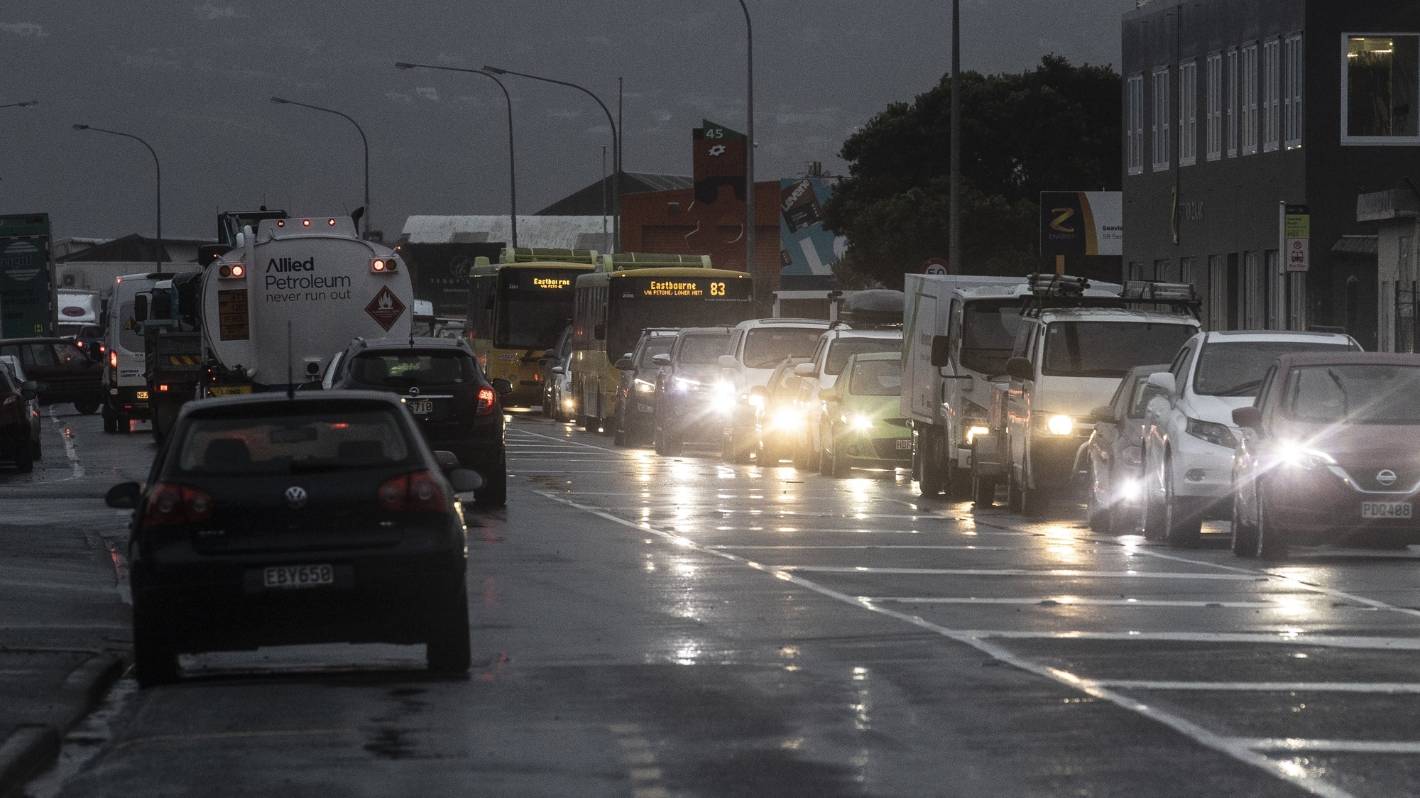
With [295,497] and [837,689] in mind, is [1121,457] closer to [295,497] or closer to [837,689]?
[837,689]

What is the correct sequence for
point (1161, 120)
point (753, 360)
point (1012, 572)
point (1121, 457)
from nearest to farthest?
point (1012, 572)
point (1121, 457)
point (753, 360)
point (1161, 120)

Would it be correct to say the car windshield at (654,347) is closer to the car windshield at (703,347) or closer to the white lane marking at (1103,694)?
the car windshield at (703,347)

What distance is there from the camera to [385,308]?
3425 cm

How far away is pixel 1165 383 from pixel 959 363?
20.4 ft

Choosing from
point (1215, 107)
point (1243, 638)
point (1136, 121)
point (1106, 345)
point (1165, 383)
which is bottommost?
point (1243, 638)

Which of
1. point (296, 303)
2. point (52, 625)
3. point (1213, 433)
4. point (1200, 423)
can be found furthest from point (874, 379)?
point (52, 625)

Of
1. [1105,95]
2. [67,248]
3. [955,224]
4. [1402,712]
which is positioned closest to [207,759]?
[1402,712]

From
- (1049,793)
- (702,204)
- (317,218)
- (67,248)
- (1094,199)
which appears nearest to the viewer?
(1049,793)

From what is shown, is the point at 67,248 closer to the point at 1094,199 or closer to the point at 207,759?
the point at 1094,199

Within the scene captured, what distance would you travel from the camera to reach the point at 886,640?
1385cm

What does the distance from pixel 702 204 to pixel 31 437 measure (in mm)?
65967

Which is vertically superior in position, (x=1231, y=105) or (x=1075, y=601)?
(x=1231, y=105)

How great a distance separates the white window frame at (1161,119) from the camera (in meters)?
56.2

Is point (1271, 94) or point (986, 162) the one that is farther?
point (986, 162)
